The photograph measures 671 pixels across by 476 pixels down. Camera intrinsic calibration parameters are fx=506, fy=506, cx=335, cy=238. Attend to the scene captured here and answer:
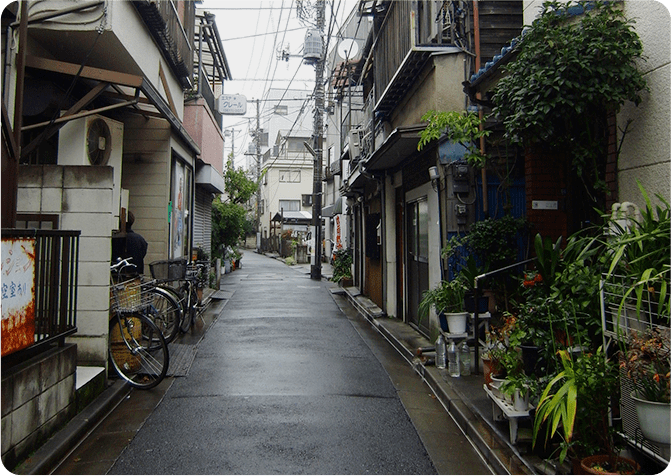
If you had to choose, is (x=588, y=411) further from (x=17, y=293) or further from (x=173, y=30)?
(x=173, y=30)

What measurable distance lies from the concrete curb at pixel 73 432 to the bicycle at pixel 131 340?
0.29 meters

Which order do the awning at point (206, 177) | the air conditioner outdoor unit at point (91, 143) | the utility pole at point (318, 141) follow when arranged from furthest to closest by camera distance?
the utility pole at point (318, 141), the awning at point (206, 177), the air conditioner outdoor unit at point (91, 143)

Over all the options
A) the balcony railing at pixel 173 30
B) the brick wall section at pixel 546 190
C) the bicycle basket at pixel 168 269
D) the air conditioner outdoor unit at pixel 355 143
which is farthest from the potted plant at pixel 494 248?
the air conditioner outdoor unit at pixel 355 143

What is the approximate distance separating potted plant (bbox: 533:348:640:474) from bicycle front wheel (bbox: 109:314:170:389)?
441cm

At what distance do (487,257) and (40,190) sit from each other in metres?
5.63

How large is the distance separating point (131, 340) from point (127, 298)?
53 cm

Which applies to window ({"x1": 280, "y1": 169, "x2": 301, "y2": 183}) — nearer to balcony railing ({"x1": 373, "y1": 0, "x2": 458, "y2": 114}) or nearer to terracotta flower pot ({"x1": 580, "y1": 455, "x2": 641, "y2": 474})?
balcony railing ({"x1": 373, "y1": 0, "x2": 458, "y2": 114})

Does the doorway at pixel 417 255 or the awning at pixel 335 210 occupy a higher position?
the awning at pixel 335 210

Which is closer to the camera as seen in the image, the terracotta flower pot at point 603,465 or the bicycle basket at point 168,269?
the terracotta flower pot at point 603,465

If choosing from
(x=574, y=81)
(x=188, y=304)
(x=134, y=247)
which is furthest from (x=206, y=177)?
(x=574, y=81)

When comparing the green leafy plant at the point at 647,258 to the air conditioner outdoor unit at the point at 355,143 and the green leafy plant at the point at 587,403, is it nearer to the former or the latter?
the green leafy plant at the point at 587,403

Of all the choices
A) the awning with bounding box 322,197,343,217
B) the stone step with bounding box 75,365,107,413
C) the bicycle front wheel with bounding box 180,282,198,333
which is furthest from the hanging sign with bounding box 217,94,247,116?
the stone step with bounding box 75,365,107,413

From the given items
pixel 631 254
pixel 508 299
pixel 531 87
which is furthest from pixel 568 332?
pixel 508 299

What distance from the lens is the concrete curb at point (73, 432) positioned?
12.7 ft
